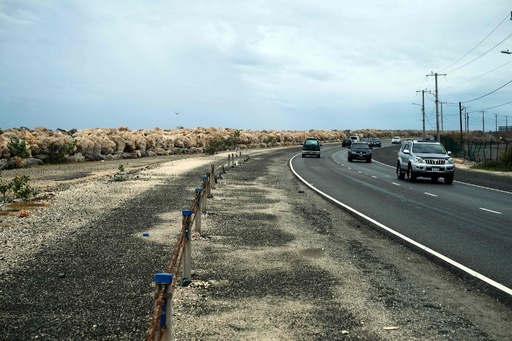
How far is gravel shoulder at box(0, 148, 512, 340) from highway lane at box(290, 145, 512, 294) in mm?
802

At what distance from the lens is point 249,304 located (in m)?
6.23

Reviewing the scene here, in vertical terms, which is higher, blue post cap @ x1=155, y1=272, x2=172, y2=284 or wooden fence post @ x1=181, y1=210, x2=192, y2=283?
blue post cap @ x1=155, y1=272, x2=172, y2=284

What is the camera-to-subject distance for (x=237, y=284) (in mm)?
7121

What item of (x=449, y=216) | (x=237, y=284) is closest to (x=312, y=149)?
(x=449, y=216)

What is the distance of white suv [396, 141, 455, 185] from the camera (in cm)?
2439

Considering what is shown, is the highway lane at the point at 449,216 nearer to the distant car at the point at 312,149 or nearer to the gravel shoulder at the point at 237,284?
the gravel shoulder at the point at 237,284

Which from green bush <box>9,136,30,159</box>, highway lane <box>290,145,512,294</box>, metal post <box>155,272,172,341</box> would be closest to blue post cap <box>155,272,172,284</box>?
metal post <box>155,272,172,341</box>

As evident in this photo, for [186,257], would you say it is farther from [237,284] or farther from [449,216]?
[449,216]

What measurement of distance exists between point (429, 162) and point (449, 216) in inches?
444

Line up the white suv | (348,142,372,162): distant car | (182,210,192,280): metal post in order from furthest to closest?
(348,142,372,162): distant car < the white suv < (182,210,192,280): metal post

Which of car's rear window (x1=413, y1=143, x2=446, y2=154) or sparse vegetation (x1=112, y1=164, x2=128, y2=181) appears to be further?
car's rear window (x1=413, y1=143, x2=446, y2=154)

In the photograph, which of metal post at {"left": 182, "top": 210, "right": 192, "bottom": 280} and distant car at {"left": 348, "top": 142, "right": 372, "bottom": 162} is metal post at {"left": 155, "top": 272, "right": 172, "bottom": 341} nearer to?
metal post at {"left": 182, "top": 210, "right": 192, "bottom": 280}

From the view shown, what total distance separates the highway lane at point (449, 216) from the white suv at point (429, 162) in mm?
1046

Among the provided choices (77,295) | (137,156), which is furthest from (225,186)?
(137,156)
